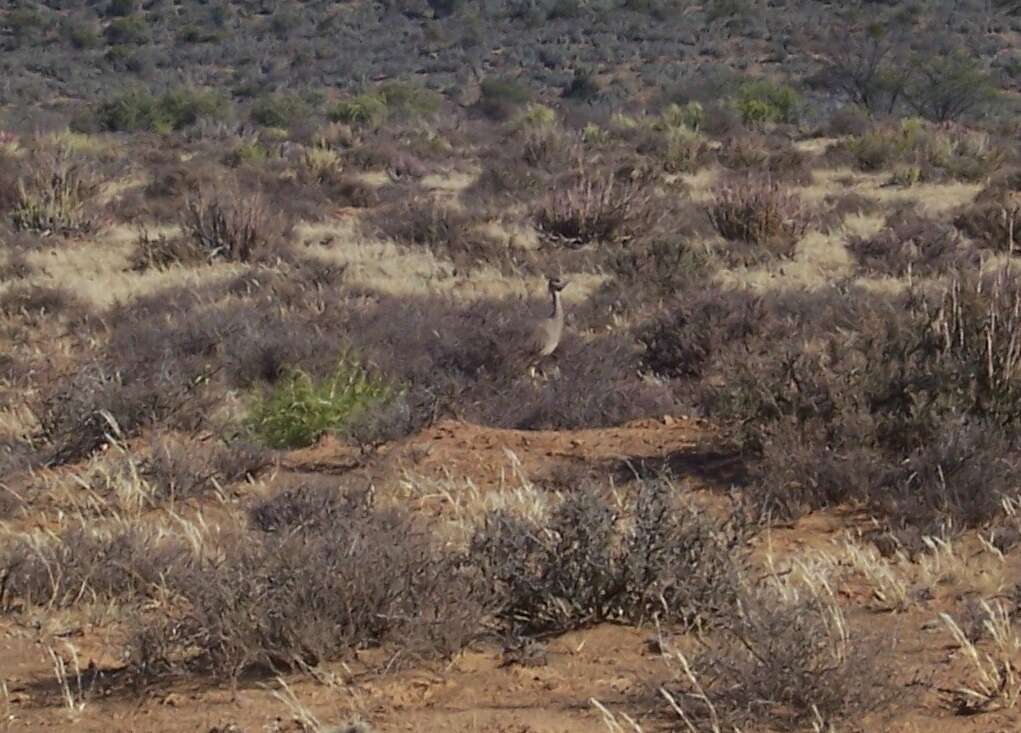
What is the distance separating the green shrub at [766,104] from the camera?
33.4 metres

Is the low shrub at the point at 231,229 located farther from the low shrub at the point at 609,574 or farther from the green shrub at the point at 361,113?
the green shrub at the point at 361,113

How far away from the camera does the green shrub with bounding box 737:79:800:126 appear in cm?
3341

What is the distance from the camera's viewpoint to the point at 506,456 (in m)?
7.27

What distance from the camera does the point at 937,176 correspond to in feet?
73.1

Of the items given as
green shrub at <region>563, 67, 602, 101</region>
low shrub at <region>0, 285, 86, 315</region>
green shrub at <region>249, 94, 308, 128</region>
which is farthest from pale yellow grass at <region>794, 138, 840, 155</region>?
low shrub at <region>0, 285, 86, 315</region>

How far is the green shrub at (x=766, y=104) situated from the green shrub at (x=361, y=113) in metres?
8.96

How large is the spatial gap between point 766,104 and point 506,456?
1122 inches

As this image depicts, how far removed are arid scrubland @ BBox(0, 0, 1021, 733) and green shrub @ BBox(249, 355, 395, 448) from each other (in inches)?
1.1

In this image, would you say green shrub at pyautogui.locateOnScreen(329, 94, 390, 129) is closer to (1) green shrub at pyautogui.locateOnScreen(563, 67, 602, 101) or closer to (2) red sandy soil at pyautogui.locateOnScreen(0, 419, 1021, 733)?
(1) green shrub at pyautogui.locateOnScreen(563, 67, 602, 101)

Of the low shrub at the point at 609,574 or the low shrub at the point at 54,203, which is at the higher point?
the low shrub at the point at 609,574

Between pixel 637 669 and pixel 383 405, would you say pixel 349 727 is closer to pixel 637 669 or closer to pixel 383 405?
pixel 637 669

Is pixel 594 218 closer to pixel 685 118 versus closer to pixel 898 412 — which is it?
pixel 898 412

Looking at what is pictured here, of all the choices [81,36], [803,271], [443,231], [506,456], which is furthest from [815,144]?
[81,36]

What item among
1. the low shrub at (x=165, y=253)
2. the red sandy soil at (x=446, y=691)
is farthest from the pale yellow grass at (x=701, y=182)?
the red sandy soil at (x=446, y=691)
